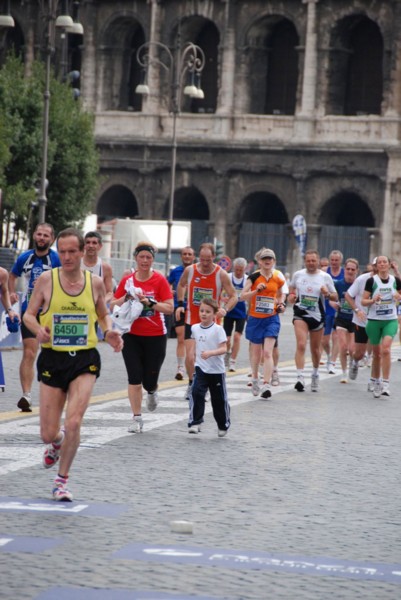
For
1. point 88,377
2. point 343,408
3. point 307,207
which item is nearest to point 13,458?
point 88,377

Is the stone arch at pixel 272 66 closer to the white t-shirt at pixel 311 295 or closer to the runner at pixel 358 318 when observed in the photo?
the runner at pixel 358 318

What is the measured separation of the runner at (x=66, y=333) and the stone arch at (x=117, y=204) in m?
53.5

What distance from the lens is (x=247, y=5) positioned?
60969 millimetres

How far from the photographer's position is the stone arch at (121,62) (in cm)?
6444

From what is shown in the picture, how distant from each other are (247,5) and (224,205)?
7.16 metres

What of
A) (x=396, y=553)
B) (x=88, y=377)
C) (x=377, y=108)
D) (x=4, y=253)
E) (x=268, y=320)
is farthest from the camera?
(x=377, y=108)

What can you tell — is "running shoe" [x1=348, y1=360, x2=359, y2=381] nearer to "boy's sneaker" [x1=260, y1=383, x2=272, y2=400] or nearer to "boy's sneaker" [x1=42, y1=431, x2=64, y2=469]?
"boy's sneaker" [x1=260, y1=383, x2=272, y2=400]

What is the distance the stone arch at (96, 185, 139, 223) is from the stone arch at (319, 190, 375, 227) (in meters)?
7.84

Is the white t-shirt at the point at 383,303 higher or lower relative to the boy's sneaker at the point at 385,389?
higher

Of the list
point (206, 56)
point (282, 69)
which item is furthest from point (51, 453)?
point (206, 56)

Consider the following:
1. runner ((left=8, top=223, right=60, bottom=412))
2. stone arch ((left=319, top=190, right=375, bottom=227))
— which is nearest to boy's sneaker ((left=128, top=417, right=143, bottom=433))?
runner ((left=8, top=223, right=60, bottom=412))

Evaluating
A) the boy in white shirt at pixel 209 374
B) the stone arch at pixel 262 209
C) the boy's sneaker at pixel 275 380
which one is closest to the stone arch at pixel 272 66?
the stone arch at pixel 262 209

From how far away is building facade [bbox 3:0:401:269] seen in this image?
58.8m

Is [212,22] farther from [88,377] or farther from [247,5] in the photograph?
[88,377]
